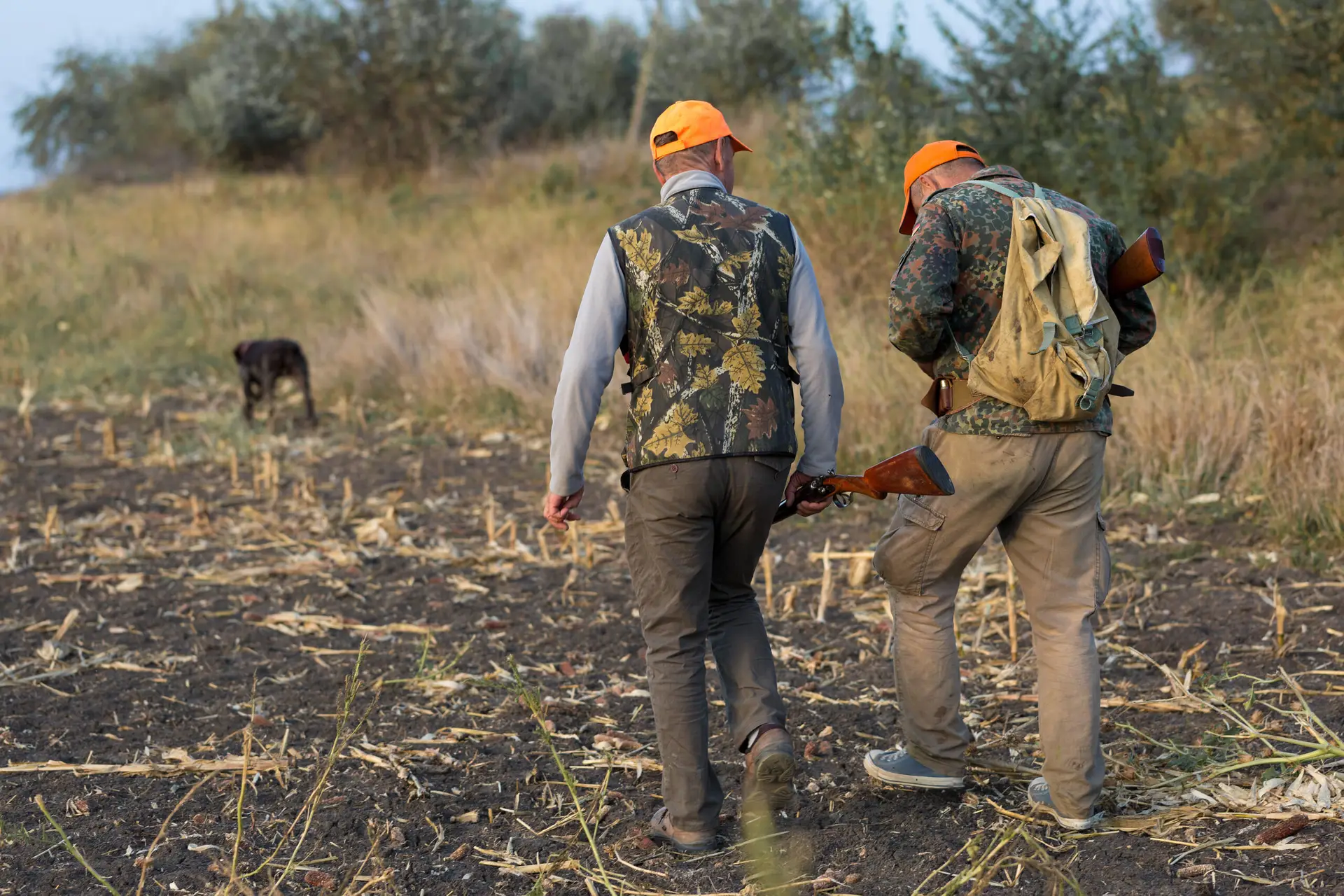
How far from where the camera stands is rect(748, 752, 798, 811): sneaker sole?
323 centimetres

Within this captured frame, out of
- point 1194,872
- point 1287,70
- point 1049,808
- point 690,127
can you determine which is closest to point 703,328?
point 690,127

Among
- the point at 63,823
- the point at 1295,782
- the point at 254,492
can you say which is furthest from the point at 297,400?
the point at 1295,782

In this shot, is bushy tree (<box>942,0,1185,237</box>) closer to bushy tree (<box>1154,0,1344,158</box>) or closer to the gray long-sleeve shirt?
bushy tree (<box>1154,0,1344,158</box>)

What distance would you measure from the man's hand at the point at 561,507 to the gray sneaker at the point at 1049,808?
4.94 ft

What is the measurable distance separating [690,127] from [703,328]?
548 mm

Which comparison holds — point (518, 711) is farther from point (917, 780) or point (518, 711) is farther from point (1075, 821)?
point (1075, 821)

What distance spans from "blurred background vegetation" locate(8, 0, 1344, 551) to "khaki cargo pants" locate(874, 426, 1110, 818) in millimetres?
3082

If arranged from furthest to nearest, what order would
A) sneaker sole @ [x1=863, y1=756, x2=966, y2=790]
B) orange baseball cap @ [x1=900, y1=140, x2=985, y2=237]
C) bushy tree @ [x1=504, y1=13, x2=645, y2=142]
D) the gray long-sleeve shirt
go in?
bushy tree @ [x1=504, y1=13, x2=645, y2=142], sneaker sole @ [x1=863, y1=756, x2=966, y2=790], orange baseball cap @ [x1=900, y1=140, x2=985, y2=237], the gray long-sleeve shirt

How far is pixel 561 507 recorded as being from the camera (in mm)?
3379

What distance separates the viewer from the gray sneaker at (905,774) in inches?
141

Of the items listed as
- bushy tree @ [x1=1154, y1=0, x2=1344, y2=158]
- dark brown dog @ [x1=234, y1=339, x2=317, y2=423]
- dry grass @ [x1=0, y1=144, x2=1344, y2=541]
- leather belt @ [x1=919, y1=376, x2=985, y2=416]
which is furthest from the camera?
bushy tree @ [x1=1154, y1=0, x2=1344, y2=158]

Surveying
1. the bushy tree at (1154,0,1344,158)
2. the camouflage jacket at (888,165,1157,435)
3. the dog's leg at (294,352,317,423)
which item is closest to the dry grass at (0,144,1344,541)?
the dog's leg at (294,352,317,423)

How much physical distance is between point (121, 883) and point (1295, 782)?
10.3 ft

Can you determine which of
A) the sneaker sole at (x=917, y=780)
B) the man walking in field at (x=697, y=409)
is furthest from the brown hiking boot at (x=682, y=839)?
the sneaker sole at (x=917, y=780)
